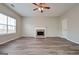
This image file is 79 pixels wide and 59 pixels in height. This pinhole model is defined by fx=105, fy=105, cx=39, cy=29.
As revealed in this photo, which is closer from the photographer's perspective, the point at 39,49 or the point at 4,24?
the point at 39,49

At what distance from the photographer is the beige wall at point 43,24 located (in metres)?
9.27

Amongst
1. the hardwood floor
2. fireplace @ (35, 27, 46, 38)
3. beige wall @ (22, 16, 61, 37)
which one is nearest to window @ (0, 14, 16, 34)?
the hardwood floor

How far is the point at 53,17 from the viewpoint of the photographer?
30.8 feet

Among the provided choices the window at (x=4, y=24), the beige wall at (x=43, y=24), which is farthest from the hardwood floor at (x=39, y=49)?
the beige wall at (x=43, y=24)

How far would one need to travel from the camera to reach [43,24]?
945 cm

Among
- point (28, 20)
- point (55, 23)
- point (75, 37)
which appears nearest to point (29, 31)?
point (28, 20)

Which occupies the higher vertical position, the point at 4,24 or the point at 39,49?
the point at 4,24

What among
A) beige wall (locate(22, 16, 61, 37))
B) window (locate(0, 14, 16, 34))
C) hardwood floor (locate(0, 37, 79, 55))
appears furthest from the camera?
beige wall (locate(22, 16, 61, 37))

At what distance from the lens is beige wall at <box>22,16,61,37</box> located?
30.4ft

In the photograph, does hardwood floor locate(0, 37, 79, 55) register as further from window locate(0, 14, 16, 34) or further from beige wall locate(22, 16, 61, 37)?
beige wall locate(22, 16, 61, 37)

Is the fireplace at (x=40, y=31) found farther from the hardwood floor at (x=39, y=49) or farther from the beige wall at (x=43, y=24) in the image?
the hardwood floor at (x=39, y=49)

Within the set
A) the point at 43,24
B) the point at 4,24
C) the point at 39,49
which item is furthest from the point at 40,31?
the point at 39,49

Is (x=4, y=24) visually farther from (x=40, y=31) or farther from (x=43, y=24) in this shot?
(x=43, y=24)

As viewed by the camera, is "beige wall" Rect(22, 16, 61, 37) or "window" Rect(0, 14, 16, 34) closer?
"window" Rect(0, 14, 16, 34)
